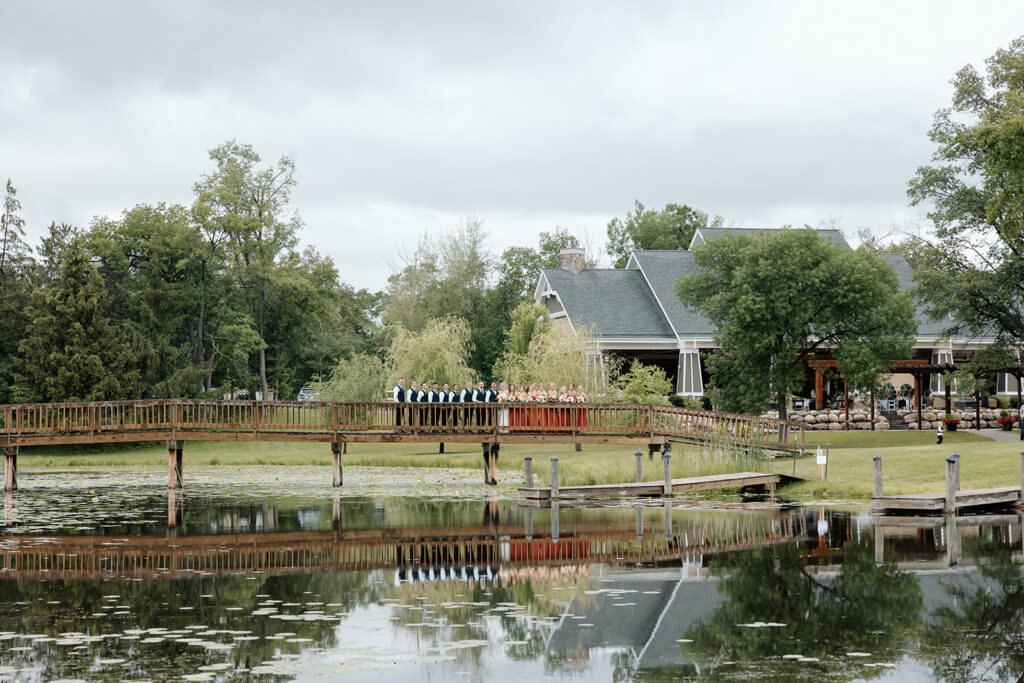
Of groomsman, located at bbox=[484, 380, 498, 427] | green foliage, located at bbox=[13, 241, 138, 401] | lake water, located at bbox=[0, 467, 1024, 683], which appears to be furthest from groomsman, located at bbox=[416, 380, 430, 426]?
green foliage, located at bbox=[13, 241, 138, 401]

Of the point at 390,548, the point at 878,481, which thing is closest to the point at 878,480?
the point at 878,481

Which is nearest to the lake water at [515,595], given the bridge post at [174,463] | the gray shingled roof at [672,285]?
the bridge post at [174,463]

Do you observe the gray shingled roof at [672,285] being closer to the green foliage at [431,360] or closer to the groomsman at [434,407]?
the green foliage at [431,360]

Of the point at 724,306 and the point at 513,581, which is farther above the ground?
the point at 724,306

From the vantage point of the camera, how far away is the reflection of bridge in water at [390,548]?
1695 centimetres

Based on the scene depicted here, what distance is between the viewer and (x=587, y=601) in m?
13.7

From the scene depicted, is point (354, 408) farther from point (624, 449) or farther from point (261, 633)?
point (261, 633)

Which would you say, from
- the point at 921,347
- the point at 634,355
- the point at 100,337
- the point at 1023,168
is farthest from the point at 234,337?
the point at 1023,168

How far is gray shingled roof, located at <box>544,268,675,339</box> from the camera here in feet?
173

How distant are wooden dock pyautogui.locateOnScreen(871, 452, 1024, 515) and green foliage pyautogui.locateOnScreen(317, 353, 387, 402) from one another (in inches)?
1188

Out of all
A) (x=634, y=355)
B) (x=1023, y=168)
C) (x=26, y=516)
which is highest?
(x=1023, y=168)

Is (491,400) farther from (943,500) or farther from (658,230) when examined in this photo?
(658,230)

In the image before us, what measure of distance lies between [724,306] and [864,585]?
2665 cm

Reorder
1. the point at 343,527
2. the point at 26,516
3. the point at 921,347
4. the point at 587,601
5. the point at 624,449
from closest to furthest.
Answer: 1. the point at 587,601
2. the point at 343,527
3. the point at 26,516
4. the point at 624,449
5. the point at 921,347
